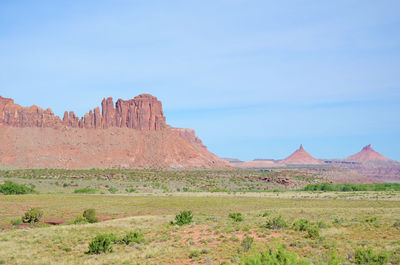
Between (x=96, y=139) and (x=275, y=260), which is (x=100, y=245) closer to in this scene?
(x=275, y=260)

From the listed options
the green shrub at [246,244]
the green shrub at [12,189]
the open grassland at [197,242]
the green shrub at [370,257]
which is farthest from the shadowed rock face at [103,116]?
the green shrub at [370,257]

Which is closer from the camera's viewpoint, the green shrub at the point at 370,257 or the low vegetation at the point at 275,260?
the low vegetation at the point at 275,260

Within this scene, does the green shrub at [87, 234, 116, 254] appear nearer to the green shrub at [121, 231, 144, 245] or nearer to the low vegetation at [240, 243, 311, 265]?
the green shrub at [121, 231, 144, 245]

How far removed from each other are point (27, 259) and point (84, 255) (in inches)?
89.3

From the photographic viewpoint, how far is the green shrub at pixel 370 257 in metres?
12.6

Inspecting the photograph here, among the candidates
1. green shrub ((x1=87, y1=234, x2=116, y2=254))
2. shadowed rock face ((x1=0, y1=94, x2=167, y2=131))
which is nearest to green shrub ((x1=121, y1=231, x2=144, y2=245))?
green shrub ((x1=87, y1=234, x2=116, y2=254))

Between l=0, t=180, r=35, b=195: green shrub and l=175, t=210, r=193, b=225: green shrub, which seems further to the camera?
l=0, t=180, r=35, b=195: green shrub

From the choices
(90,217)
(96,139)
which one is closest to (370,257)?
(90,217)

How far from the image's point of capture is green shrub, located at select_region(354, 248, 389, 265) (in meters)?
12.6

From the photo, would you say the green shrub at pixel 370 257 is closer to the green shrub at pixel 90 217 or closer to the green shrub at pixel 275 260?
the green shrub at pixel 275 260

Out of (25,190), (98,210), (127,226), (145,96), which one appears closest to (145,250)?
(127,226)

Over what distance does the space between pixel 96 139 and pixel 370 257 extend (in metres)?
130

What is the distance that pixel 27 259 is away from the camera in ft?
51.0

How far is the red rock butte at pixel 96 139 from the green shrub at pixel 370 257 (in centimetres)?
11385
